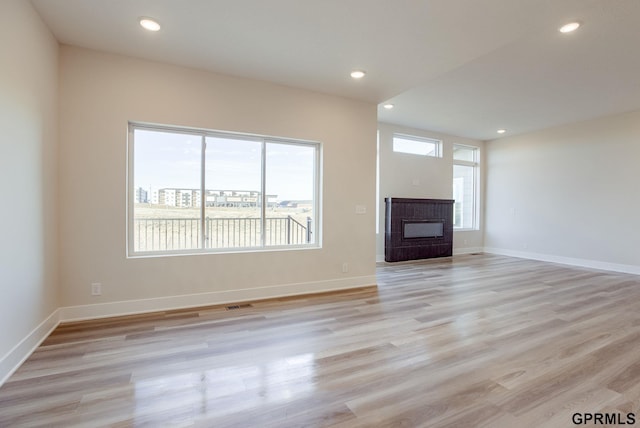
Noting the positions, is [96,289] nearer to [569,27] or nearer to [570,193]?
[569,27]

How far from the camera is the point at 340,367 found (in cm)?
215

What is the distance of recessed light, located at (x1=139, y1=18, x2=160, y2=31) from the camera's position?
251 centimetres

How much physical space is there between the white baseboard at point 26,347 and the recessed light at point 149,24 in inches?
105

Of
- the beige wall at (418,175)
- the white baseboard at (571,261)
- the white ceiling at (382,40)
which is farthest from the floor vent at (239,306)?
the white baseboard at (571,261)

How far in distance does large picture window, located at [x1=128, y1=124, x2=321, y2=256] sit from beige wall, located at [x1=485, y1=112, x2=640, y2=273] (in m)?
5.64

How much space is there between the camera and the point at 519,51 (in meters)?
3.36

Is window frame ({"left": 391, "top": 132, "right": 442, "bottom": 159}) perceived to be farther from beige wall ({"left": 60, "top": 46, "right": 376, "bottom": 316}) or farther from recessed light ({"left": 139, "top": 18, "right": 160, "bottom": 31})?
recessed light ({"left": 139, "top": 18, "right": 160, "bottom": 31})

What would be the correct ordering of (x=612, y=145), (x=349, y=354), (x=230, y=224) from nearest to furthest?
(x=349, y=354)
(x=230, y=224)
(x=612, y=145)

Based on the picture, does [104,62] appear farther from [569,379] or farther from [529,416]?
[569,379]

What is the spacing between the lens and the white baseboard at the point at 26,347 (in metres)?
1.98

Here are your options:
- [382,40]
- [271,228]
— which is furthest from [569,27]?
[271,228]

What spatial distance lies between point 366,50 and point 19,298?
356 cm

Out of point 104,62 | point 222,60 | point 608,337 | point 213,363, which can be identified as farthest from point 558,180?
point 104,62

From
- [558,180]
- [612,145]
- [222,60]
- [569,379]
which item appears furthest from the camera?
[558,180]
